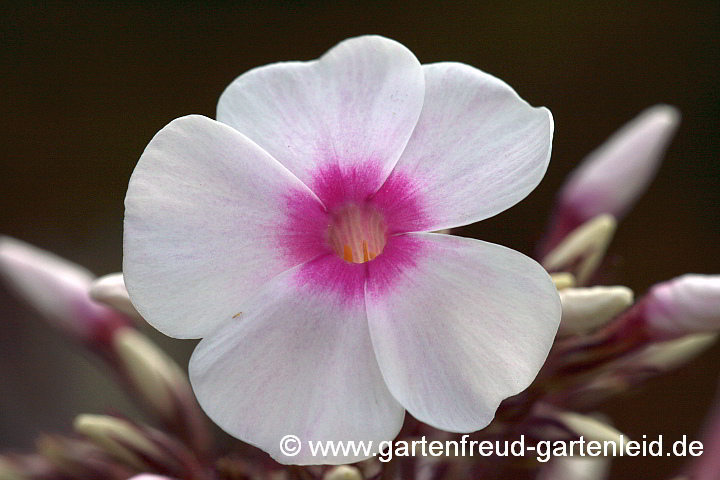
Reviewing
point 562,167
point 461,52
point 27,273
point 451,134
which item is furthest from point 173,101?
point 451,134

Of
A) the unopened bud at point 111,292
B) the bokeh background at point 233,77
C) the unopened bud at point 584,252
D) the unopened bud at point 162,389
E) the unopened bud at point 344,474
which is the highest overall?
the bokeh background at point 233,77

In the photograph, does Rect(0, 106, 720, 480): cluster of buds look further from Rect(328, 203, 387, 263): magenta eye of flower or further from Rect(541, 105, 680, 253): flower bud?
Rect(328, 203, 387, 263): magenta eye of flower

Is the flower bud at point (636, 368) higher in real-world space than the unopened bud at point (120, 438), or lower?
lower

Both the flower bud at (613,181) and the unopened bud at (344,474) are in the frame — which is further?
the flower bud at (613,181)

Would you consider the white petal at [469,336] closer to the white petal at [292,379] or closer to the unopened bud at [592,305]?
the white petal at [292,379]

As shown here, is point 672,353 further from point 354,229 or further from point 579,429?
point 354,229

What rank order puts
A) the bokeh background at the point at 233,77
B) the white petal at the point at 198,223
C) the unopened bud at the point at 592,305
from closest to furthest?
the white petal at the point at 198,223, the unopened bud at the point at 592,305, the bokeh background at the point at 233,77

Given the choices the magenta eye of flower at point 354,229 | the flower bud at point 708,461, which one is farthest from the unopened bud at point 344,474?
the flower bud at point 708,461

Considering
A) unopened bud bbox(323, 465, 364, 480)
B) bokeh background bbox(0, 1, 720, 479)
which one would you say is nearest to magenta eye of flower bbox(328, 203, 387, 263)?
unopened bud bbox(323, 465, 364, 480)
